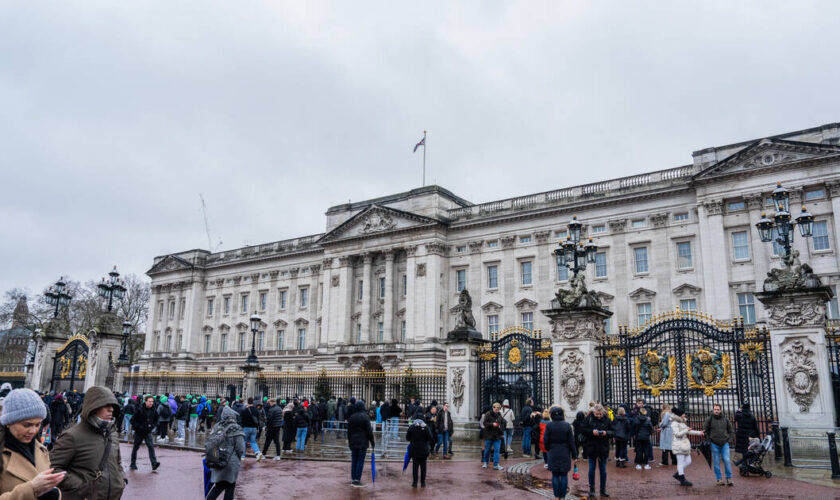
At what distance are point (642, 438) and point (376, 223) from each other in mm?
43933

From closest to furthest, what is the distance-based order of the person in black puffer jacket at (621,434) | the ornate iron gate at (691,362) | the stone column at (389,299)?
the person in black puffer jacket at (621,434) < the ornate iron gate at (691,362) < the stone column at (389,299)

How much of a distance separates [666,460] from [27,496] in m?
15.4

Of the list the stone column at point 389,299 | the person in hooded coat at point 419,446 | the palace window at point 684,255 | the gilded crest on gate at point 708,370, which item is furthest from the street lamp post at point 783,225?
the stone column at point 389,299

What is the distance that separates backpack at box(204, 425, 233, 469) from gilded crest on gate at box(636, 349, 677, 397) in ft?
42.7

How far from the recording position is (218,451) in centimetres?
851

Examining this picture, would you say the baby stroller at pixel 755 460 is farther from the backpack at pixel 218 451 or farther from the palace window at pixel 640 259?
the palace window at pixel 640 259

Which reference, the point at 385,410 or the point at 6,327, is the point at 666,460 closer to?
the point at 385,410

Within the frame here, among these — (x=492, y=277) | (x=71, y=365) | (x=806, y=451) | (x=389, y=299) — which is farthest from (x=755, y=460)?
(x=389, y=299)

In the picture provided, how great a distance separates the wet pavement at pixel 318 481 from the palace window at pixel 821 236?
101 ft

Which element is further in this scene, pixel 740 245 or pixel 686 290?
pixel 686 290

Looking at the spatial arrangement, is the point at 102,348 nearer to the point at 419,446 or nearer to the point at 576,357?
the point at 419,446

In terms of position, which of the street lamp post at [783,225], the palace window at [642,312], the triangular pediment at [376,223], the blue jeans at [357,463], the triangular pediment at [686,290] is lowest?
the blue jeans at [357,463]

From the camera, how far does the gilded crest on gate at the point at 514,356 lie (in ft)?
65.0

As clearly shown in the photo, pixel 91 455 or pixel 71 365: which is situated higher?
pixel 71 365
